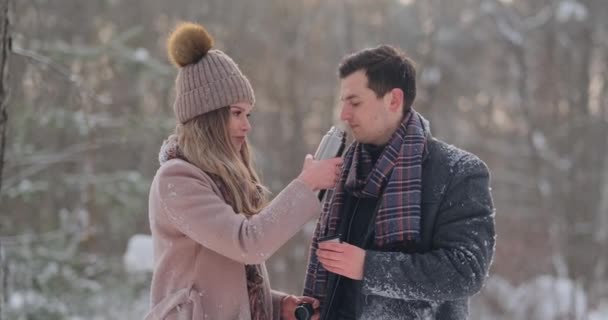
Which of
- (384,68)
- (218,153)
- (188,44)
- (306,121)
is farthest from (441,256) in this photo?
(306,121)

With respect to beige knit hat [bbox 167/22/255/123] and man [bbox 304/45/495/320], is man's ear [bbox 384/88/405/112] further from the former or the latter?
beige knit hat [bbox 167/22/255/123]

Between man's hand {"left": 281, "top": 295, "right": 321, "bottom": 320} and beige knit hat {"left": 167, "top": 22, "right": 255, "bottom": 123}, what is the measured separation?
0.80 metres

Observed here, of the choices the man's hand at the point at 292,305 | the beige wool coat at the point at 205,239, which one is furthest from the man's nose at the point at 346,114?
the man's hand at the point at 292,305

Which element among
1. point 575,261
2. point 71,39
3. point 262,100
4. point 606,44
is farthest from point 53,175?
point 606,44

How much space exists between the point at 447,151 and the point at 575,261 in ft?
32.9

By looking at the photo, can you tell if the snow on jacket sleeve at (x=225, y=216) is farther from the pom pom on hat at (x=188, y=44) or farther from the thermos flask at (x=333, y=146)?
the pom pom on hat at (x=188, y=44)

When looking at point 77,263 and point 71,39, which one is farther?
point 71,39

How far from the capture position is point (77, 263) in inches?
262

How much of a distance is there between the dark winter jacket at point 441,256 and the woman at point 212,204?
0.34 m

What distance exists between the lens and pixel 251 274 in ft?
7.34

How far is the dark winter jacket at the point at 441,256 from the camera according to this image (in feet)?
6.47

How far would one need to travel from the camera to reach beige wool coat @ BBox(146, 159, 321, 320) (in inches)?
76.2

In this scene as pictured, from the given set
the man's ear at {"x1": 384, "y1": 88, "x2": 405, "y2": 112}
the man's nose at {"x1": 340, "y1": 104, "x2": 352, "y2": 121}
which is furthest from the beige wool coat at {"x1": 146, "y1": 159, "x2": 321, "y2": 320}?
the man's ear at {"x1": 384, "y1": 88, "x2": 405, "y2": 112}

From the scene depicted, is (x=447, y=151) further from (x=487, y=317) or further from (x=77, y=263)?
(x=487, y=317)
